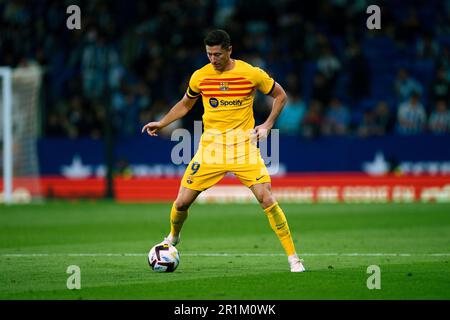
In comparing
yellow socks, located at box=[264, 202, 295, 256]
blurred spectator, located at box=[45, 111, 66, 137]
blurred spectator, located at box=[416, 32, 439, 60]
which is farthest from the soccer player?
blurred spectator, located at box=[416, 32, 439, 60]

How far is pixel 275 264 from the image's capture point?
446 inches

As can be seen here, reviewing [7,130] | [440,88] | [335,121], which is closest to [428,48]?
[440,88]

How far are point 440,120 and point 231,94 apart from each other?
43.9ft

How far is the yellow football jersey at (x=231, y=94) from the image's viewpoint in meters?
10.7

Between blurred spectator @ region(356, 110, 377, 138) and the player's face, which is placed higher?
the player's face

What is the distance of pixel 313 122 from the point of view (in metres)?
23.4

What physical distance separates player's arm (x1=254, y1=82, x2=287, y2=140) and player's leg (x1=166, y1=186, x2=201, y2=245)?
106cm

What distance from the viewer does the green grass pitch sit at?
30.1 feet

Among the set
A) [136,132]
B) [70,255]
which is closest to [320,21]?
[136,132]

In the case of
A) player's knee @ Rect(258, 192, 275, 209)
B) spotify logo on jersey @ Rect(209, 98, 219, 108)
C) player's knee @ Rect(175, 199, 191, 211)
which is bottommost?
player's knee @ Rect(175, 199, 191, 211)

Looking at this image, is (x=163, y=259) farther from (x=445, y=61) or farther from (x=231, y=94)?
(x=445, y=61)

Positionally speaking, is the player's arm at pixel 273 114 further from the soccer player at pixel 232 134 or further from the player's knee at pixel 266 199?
the player's knee at pixel 266 199

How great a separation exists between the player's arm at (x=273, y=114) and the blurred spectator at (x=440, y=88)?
44.1 feet

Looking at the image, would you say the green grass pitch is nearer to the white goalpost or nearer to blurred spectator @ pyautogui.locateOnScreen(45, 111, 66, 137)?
the white goalpost
